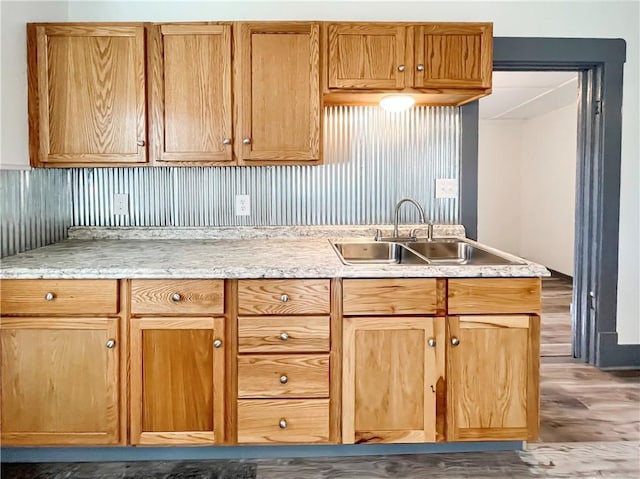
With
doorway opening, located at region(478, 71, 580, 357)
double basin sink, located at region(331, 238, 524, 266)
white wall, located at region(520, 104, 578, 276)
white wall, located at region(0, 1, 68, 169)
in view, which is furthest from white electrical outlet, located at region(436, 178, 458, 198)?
white wall, located at region(520, 104, 578, 276)

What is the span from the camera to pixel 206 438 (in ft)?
6.48

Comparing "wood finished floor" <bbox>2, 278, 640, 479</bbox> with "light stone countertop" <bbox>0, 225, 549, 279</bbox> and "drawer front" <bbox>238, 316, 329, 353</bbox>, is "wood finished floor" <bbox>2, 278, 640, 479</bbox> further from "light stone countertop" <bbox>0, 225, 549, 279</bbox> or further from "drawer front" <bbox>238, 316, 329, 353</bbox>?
"light stone countertop" <bbox>0, 225, 549, 279</bbox>

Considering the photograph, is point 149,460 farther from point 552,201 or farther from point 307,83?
point 552,201

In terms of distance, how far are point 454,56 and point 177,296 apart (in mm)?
1601

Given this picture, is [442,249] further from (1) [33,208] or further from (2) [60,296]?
(1) [33,208]

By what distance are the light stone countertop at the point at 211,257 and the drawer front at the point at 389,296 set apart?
0.04 meters

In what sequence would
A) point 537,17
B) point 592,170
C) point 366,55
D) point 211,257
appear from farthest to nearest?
point 592,170, point 537,17, point 366,55, point 211,257

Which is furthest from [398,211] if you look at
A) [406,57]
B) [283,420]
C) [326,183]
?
[283,420]

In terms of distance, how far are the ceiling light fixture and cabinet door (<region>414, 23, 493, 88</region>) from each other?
21 centimetres

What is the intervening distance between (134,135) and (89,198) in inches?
22.7

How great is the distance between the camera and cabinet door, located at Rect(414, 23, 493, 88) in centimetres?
229

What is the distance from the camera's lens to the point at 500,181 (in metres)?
7.81

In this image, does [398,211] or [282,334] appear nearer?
[282,334]

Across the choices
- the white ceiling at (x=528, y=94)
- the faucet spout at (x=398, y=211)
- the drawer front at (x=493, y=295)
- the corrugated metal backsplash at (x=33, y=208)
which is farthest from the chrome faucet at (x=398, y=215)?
the white ceiling at (x=528, y=94)
